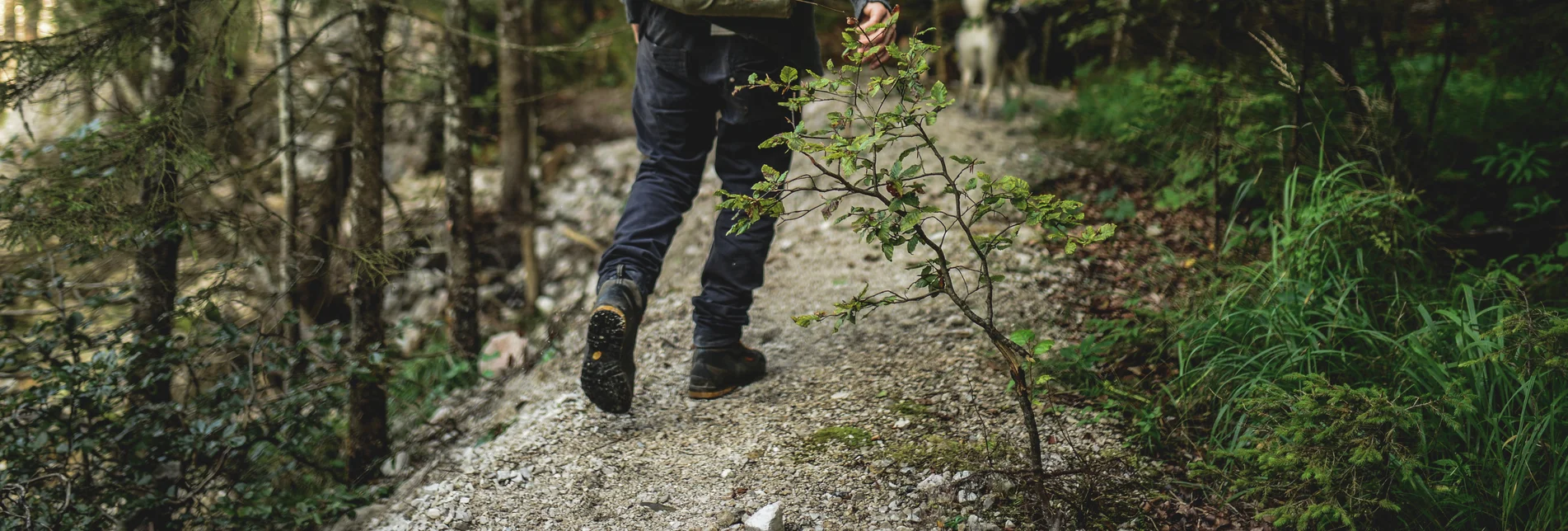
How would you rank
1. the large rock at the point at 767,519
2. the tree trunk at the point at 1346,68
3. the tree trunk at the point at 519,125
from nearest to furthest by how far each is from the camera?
the large rock at the point at 767,519 < the tree trunk at the point at 1346,68 < the tree trunk at the point at 519,125

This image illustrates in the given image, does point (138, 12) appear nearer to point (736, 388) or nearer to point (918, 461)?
point (736, 388)

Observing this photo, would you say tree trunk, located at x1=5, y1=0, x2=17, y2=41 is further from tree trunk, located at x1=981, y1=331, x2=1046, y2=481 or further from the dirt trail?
tree trunk, located at x1=981, y1=331, x2=1046, y2=481

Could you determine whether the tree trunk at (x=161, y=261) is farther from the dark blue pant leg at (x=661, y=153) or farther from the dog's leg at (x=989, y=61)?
the dog's leg at (x=989, y=61)

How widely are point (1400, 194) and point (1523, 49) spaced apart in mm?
2019

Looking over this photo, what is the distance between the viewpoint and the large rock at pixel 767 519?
6.94 ft

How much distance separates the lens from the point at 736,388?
3.05 m

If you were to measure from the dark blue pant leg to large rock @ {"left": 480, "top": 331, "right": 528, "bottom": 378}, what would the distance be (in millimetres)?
2072

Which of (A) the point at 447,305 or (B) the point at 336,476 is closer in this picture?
(B) the point at 336,476

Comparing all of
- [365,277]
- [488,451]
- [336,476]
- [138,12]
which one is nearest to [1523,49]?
[488,451]

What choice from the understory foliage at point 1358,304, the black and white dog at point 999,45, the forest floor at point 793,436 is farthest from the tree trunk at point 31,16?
the black and white dog at point 999,45

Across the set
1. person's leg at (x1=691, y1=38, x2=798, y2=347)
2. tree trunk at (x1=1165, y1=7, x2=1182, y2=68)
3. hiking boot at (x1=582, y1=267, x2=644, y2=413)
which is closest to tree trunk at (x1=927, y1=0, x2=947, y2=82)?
tree trunk at (x1=1165, y1=7, x2=1182, y2=68)

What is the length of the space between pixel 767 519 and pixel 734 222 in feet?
3.39

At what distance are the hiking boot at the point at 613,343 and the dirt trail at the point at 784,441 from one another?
172 millimetres

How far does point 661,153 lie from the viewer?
114 inches
